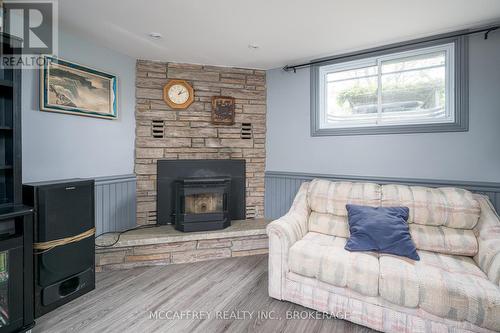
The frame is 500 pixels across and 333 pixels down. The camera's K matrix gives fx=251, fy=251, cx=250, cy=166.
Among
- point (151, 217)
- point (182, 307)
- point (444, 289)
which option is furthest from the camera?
point (151, 217)

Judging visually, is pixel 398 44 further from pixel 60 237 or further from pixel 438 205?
pixel 60 237

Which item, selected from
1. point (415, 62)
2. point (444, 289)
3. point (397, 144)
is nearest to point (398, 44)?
point (415, 62)

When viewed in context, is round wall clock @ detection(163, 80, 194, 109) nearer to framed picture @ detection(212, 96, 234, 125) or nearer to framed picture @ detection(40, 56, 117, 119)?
framed picture @ detection(212, 96, 234, 125)

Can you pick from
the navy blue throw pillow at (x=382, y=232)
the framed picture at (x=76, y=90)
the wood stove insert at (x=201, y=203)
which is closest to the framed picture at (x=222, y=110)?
the wood stove insert at (x=201, y=203)

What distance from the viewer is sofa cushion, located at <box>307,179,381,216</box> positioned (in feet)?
8.06

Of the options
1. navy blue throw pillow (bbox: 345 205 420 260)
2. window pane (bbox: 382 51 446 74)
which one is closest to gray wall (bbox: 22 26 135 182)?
navy blue throw pillow (bbox: 345 205 420 260)

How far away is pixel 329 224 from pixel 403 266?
783mm

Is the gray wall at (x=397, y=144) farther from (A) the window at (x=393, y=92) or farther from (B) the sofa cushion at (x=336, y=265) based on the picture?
(B) the sofa cushion at (x=336, y=265)

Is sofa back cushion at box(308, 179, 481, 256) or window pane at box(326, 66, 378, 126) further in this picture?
window pane at box(326, 66, 378, 126)

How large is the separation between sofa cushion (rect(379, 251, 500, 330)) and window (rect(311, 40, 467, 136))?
1.39 meters

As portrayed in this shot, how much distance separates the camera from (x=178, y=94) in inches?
127

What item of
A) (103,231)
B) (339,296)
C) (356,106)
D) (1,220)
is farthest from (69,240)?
(356,106)

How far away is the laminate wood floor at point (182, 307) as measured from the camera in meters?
1.83

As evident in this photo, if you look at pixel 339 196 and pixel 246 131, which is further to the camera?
pixel 246 131
